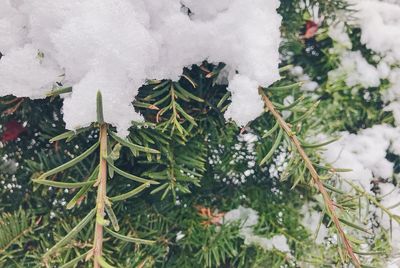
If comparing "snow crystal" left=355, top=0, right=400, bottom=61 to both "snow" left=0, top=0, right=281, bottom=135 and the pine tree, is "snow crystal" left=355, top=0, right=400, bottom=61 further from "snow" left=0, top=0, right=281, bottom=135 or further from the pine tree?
"snow" left=0, top=0, right=281, bottom=135

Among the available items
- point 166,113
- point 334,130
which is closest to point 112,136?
point 166,113

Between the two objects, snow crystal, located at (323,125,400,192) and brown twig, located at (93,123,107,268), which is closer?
brown twig, located at (93,123,107,268)

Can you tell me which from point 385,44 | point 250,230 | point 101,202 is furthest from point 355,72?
point 101,202

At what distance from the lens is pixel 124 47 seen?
0.25m

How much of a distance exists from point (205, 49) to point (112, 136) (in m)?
0.08

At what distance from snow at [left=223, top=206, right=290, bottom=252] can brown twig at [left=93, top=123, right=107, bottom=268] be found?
0.15 metres

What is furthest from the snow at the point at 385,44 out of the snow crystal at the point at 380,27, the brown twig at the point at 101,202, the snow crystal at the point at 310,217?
the brown twig at the point at 101,202

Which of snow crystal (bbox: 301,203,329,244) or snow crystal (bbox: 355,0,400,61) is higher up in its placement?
snow crystal (bbox: 355,0,400,61)

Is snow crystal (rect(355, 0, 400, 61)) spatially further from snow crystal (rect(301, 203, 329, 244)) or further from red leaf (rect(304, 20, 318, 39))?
snow crystal (rect(301, 203, 329, 244))

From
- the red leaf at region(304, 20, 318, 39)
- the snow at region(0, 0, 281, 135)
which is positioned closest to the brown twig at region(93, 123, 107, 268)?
the snow at region(0, 0, 281, 135)

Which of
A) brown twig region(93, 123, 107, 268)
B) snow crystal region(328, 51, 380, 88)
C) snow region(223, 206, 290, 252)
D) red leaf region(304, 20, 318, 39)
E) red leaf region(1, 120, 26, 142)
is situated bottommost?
brown twig region(93, 123, 107, 268)

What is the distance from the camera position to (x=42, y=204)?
0.34 meters

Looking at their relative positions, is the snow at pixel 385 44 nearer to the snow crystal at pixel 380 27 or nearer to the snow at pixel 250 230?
the snow crystal at pixel 380 27

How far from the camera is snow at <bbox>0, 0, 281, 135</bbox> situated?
0.81 ft
